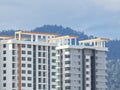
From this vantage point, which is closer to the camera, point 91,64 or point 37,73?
point 37,73

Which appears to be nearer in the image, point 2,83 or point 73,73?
point 2,83

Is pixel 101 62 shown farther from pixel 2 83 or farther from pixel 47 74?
pixel 2 83

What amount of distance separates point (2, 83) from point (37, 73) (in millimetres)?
5515

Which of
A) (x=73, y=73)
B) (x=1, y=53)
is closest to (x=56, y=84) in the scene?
(x=73, y=73)

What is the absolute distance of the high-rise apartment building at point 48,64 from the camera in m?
103

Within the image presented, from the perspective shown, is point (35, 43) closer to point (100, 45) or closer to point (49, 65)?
point (49, 65)

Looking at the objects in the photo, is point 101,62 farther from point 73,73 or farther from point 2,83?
point 2,83

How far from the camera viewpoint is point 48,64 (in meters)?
106

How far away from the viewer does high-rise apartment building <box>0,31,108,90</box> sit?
10344 centimetres

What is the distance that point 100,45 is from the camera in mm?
116562

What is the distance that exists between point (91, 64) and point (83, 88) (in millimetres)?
4260

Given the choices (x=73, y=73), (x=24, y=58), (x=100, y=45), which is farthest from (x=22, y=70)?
(x=100, y=45)

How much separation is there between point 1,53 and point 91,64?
51.1 feet

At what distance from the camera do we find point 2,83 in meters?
103
